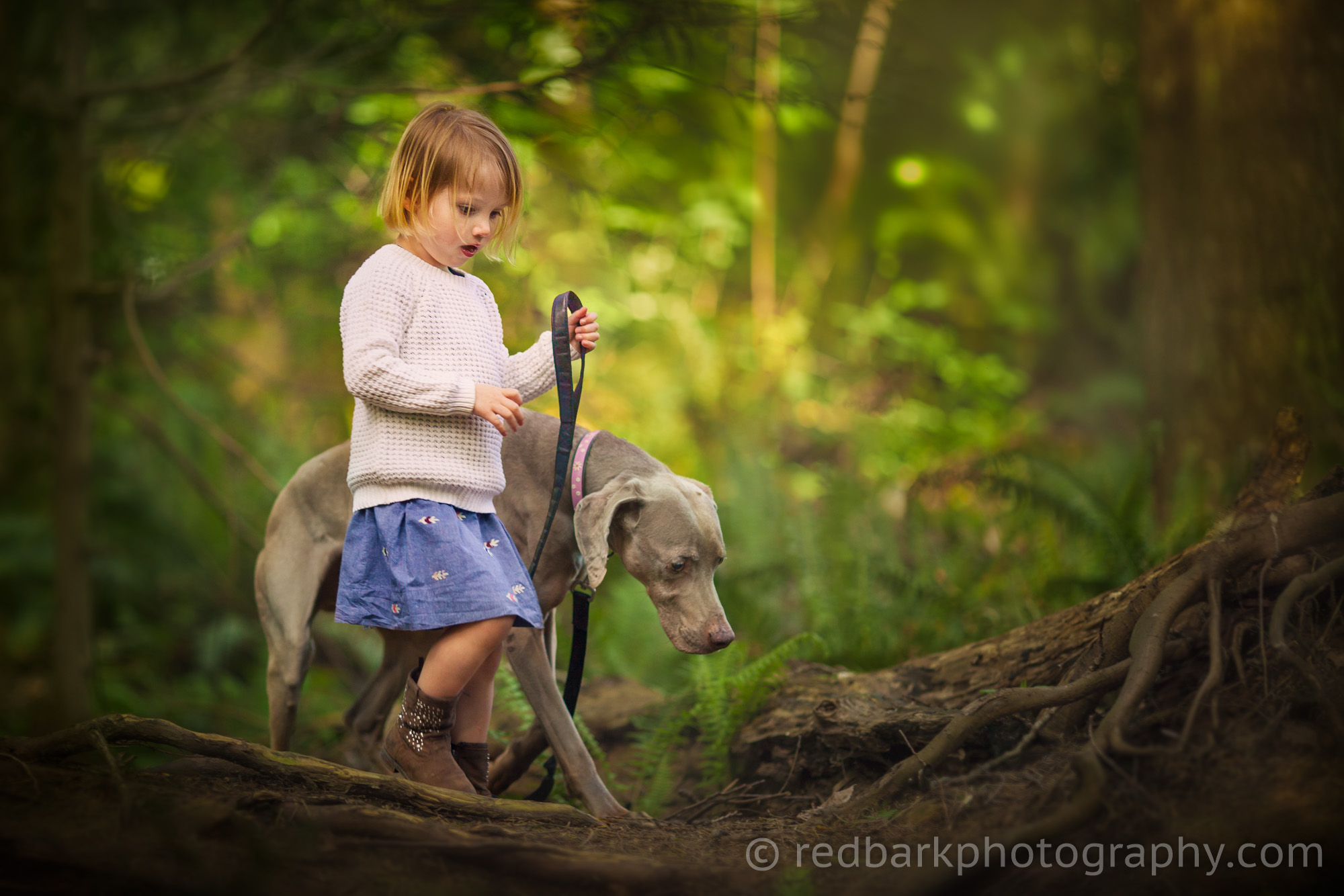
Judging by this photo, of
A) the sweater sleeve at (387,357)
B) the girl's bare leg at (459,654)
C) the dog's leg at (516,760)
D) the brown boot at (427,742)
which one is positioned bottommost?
the dog's leg at (516,760)

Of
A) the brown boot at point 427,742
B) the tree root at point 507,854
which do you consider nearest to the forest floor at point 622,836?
the tree root at point 507,854

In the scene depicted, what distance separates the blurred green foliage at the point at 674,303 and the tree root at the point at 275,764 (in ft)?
4.15

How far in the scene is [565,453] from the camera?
3023 mm

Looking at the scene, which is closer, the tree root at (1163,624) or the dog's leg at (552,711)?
the tree root at (1163,624)

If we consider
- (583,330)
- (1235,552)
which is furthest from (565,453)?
(1235,552)

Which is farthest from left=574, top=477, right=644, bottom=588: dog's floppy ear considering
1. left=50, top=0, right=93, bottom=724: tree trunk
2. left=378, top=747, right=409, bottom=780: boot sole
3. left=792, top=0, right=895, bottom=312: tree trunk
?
left=792, top=0, right=895, bottom=312: tree trunk

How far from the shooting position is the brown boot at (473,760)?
3.08 m

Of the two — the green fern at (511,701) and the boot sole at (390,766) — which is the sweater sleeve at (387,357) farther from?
the green fern at (511,701)

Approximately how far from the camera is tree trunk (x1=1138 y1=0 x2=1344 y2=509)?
5.29m

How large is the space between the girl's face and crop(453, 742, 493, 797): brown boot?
5.25 ft

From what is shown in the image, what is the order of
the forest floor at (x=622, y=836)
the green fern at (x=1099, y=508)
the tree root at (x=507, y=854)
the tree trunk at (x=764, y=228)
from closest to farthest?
the forest floor at (x=622, y=836) → the tree root at (x=507, y=854) → the green fern at (x=1099, y=508) → the tree trunk at (x=764, y=228)

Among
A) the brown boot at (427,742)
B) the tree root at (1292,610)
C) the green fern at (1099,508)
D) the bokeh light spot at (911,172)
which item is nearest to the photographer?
the tree root at (1292,610)

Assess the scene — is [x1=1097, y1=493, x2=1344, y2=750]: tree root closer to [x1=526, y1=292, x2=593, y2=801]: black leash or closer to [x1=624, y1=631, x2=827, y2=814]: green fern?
[x1=624, y1=631, x2=827, y2=814]: green fern

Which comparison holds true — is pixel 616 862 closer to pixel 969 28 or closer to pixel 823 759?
pixel 823 759
